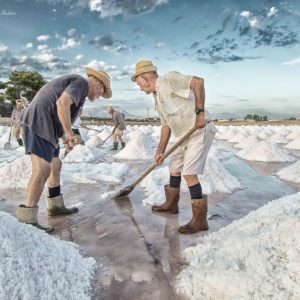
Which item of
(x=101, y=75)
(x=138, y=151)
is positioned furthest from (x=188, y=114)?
(x=138, y=151)

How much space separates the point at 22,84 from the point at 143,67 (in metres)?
33.5

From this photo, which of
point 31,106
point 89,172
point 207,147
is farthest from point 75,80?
point 89,172

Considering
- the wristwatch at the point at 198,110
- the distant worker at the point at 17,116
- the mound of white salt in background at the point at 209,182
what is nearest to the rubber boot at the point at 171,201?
the mound of white salt in background at the point at 209,182

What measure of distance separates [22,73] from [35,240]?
34.7 m

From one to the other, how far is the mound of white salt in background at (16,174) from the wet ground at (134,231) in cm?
24

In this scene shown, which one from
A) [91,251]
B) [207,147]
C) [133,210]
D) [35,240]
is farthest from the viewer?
[133,210]

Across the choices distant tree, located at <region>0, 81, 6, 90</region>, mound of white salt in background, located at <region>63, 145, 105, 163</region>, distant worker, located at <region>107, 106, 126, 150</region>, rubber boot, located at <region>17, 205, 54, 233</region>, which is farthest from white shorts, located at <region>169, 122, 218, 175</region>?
distant tree, located at <region>0, 81, 6, 90</region>

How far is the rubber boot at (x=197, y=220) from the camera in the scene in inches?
102

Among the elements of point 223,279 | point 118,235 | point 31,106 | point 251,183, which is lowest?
point 251,183

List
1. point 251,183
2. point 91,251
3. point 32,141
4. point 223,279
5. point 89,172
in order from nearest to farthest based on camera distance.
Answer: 1. point 223,279
2. point 91,251
3. point 32,141
4. point 251,183
5. point 89,172

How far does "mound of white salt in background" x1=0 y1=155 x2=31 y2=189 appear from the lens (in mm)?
4279

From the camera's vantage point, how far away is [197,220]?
8.56ft

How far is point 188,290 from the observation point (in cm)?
171

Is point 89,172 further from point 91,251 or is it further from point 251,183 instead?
point 91,251
